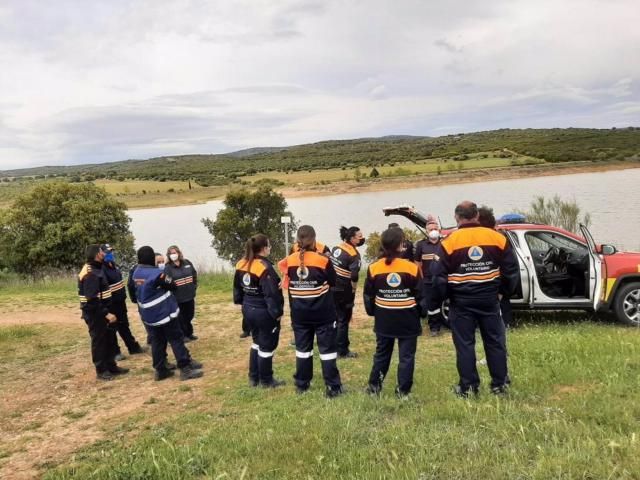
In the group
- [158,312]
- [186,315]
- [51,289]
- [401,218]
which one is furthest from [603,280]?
[401,218]

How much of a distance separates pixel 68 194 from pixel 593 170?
47.9 meters

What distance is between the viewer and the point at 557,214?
2308cm

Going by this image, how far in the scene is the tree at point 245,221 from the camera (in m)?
24.3

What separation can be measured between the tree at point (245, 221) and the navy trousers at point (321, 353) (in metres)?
18.3

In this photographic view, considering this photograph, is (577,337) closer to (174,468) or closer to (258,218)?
(174,468)

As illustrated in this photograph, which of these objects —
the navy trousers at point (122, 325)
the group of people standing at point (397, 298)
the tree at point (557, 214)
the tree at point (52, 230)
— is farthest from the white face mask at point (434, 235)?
the tree at point (52, 230)

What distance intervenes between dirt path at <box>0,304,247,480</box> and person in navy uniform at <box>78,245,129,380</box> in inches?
9.7

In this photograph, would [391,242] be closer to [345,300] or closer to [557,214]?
[345,300]

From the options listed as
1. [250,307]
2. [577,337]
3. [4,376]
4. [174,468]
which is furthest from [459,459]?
[4,376]

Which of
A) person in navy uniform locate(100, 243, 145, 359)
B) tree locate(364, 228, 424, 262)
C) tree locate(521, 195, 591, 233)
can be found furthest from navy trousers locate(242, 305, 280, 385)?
tree locate(521, 195, 591, 233)

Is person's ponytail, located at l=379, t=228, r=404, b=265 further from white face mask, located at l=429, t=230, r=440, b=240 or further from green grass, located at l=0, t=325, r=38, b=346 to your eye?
green grass, located at l=0, t=325, r=38, b=346

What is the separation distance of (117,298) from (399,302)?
200 inches

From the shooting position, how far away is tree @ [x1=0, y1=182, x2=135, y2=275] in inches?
825

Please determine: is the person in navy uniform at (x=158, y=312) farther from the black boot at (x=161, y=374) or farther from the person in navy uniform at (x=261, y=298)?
the person in navy uniform at (x=261, y=298)
